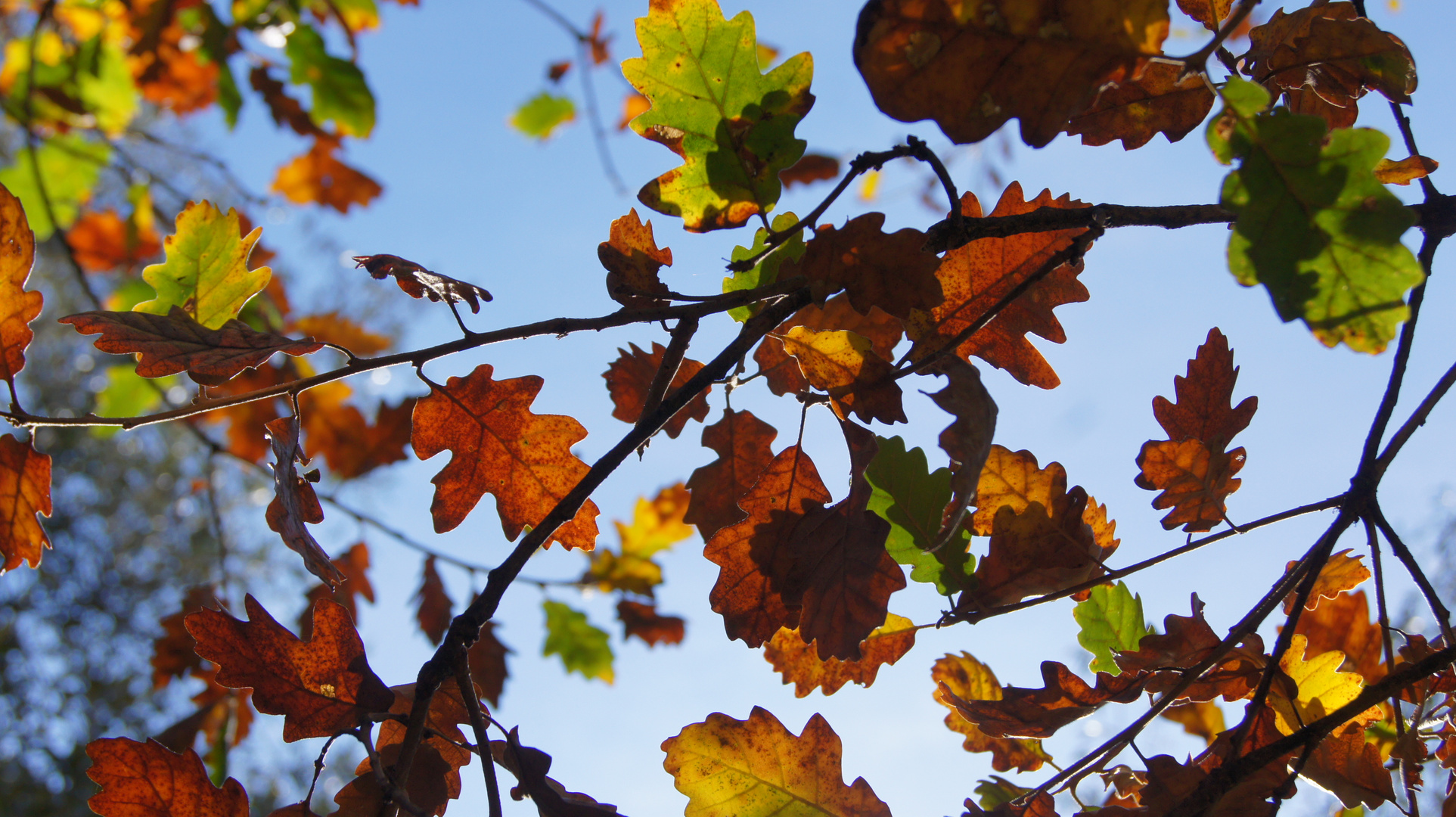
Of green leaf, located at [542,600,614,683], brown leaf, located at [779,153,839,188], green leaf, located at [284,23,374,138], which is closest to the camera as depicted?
green leaf, located at [542,600,614,683]

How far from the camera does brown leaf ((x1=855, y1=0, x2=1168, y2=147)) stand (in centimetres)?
56

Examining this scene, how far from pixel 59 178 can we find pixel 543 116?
2.11 m

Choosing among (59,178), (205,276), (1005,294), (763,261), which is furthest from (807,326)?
(59,178)

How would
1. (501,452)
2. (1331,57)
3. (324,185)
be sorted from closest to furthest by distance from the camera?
1. (1331,57)
2. (501,452)
3. (324,185)

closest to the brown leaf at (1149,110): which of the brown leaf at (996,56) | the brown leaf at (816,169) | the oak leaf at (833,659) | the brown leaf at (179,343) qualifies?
the brown leaf at (996,56)

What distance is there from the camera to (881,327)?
2.83 ft

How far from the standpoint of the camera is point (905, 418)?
726mm

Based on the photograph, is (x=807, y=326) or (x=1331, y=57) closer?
(x=1331, y=57)

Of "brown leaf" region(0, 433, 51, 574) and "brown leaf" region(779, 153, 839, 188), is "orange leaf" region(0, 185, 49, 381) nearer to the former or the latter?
"brown leaf" region(0, 433, 51, 574)

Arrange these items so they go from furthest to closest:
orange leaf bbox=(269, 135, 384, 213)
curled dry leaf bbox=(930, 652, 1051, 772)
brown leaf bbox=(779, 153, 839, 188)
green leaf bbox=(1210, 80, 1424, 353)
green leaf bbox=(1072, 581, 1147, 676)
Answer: orange leaf bbox=(269, 135, 384, 213) < brown leaf bbox=(779, 153, 839, 188) < curled dry leaf bbox=(930, 652, 1051, 772) < green leaf bbox=(1072, 581, 1147, 676) < green leaf bbox=(1210, 80, 1424, 353)

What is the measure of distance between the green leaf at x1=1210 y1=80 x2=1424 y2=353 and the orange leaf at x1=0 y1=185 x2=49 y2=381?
3.88ft

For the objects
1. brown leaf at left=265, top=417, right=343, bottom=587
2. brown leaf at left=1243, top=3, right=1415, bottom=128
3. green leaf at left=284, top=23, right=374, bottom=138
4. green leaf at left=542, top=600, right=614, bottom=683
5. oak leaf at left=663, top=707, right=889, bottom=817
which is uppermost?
green leaf at left=284, top=23, right=374, bottom=138

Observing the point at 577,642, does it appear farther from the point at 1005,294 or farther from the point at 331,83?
the point at 331,83

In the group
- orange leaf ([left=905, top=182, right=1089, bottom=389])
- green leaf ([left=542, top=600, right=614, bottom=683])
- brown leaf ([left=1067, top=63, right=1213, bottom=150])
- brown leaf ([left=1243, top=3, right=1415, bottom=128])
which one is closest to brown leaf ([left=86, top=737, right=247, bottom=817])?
orange leaf ([left=905, top=182, right=1089, bottom=389])
